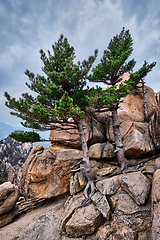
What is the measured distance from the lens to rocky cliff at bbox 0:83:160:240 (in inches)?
211

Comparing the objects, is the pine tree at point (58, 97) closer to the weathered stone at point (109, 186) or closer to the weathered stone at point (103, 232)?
the weathered stone at point (109, 186)

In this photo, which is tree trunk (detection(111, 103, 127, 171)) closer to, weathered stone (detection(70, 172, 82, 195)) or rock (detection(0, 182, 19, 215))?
weathered stone (detection(70, 172, 82, 195))

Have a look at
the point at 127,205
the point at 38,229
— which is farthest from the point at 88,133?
the point at 38,229

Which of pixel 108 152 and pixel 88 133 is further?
pixel 88 133

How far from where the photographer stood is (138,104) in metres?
13.7

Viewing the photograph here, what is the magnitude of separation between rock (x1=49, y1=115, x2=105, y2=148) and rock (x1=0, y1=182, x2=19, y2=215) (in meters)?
5.59

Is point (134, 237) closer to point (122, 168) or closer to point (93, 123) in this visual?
point (122, 168)

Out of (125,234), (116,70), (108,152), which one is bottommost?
(125,234)

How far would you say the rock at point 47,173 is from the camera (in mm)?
9644

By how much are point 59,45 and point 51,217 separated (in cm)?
1465

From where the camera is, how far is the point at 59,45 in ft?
34.2

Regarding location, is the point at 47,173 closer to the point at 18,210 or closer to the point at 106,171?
the point at 18,210

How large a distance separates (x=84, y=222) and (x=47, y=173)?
5.20 m

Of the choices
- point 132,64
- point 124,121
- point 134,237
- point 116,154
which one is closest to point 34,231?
point 134,237
